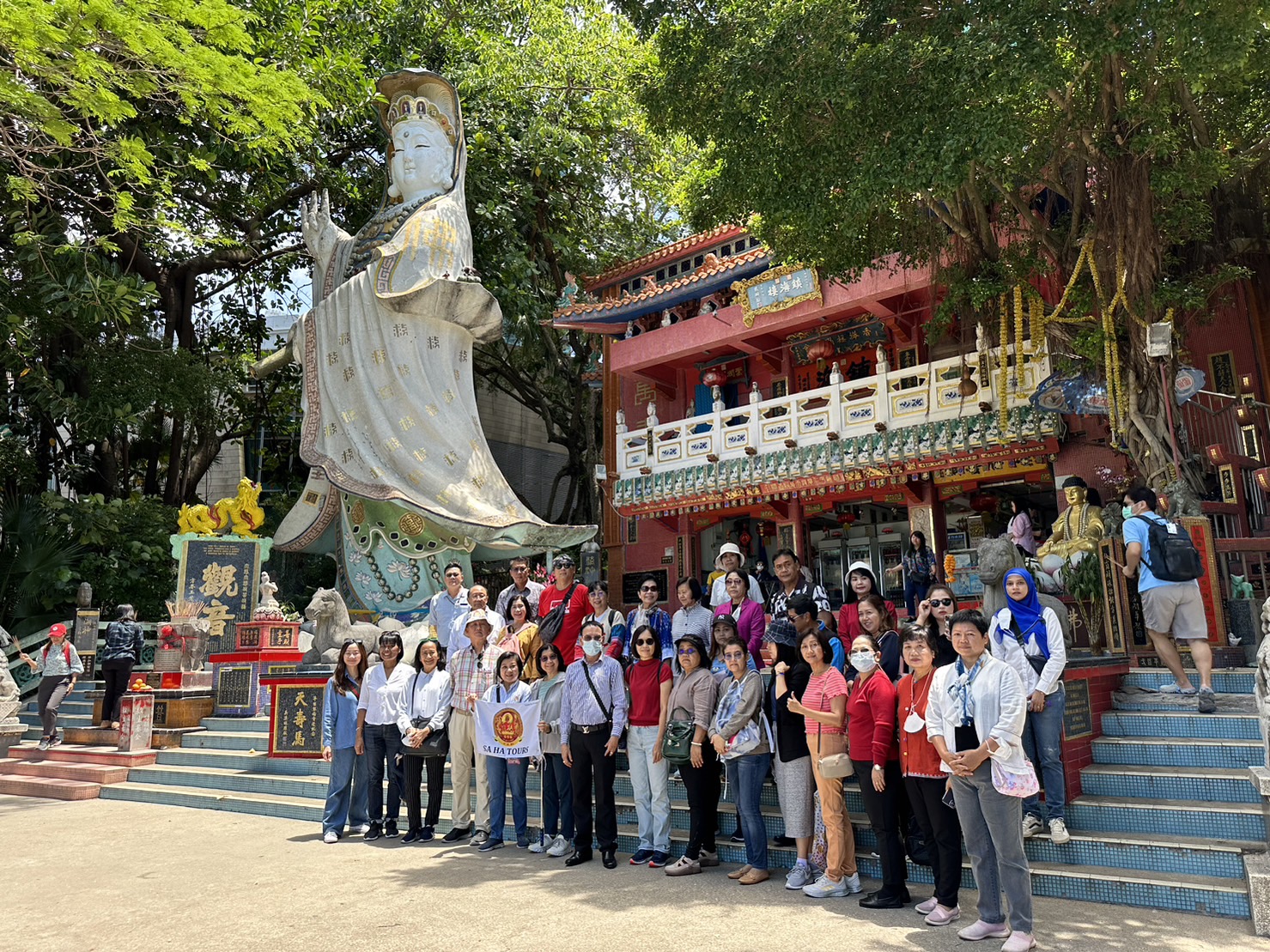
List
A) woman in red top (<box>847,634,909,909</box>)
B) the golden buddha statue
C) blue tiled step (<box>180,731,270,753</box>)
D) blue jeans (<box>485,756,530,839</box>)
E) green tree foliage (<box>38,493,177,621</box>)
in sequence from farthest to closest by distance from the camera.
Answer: green tree foliage (<box>38,493,177,621</box>)
blue tiled step (<box>180,731,270,753</box>)
the golden buddha statue
blue jeans (<box>485,756,530,839</box>)
woman in red top (<box>847,634,909,909</box>)

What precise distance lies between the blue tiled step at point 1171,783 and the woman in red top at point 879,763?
1444mm

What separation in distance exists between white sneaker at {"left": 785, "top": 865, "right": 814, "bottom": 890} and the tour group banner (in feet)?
6.17

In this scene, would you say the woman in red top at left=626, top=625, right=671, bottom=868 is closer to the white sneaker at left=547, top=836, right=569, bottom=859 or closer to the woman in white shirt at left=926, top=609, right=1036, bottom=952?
the white sneaker at left=547, top=836, right=569, bottom=859

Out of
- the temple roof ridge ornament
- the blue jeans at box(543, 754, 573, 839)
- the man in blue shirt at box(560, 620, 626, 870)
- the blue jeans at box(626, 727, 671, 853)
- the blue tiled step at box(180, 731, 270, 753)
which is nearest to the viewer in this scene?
the blue jeans at box(626, 727, 671, 853)

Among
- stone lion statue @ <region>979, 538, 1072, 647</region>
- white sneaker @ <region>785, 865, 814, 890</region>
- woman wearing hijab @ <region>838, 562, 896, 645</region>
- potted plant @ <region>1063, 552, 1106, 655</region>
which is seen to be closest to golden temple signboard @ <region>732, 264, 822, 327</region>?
potted plant @ <region>1063, 552, 1106, 655</region>

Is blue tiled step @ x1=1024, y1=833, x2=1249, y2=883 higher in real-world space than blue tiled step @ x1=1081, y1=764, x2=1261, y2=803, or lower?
lower

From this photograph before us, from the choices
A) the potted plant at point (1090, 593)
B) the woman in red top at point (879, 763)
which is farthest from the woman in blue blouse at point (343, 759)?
the potted plant at point (1090, 593)

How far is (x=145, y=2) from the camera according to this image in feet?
26.4

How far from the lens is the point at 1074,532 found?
331 inches

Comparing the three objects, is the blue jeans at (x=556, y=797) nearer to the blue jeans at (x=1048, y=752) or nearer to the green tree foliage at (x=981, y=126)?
the blue jeans at (x=1048, y=752)

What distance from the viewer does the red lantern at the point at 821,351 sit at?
16.0 meters

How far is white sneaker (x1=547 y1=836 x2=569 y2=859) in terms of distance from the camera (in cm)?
609

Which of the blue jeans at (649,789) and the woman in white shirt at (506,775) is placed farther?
the woman in white shirt at (506,775)

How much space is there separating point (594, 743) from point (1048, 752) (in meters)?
2.58
